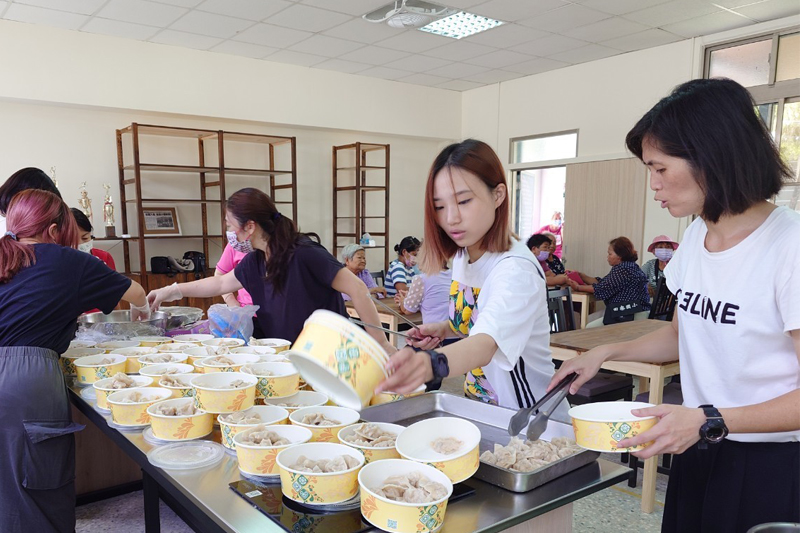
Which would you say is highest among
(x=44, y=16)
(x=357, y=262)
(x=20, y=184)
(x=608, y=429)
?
(x=44, y=16)

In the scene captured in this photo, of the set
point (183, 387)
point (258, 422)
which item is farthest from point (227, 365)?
point (258, 422)

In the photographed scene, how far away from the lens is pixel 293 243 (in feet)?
7.65

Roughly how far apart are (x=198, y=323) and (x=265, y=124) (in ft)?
14.1

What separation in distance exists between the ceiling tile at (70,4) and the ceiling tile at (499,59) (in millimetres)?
3720

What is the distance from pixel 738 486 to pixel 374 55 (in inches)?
226

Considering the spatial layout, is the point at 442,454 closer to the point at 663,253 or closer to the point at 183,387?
the point at 183,387

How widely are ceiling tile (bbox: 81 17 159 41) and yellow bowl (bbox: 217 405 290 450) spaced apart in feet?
16.1

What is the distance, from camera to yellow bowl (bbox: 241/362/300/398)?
1.43m

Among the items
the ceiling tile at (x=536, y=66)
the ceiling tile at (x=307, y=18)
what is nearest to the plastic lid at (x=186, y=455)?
the ceiling tile at (x=307, y=18)

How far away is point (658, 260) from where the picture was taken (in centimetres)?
544

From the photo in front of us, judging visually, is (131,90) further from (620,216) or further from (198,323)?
(620,216)

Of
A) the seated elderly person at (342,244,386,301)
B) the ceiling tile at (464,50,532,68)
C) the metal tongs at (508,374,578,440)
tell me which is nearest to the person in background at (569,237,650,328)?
the seated elderly person at (342,244,386,301)

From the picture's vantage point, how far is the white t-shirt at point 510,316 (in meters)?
1.22

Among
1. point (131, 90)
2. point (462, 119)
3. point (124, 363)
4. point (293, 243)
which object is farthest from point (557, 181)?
point (124, 363)
